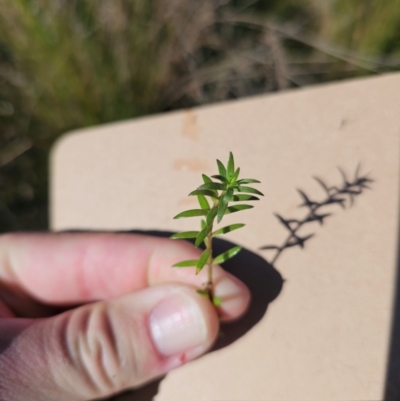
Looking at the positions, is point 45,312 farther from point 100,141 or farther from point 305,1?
point 305,1

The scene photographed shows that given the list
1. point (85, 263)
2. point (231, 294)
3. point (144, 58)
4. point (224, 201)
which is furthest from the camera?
point (144, 58)

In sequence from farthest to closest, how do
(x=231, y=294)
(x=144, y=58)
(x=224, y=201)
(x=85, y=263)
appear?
(x=144, y=58) → (x=85, y=263) → (x=231, y=294) → (x=224, y=201)

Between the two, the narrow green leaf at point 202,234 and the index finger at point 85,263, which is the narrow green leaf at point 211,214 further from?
the index finger at point 85,263

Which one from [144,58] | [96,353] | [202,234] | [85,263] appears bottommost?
[96,353]

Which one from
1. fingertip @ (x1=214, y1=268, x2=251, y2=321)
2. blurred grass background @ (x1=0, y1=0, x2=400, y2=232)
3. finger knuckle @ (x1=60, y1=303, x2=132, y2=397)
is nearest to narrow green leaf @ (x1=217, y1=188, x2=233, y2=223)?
fingertip @ (x1=214, y1=268, x2=251, y2=321)

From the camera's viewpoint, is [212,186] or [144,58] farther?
[144,58]

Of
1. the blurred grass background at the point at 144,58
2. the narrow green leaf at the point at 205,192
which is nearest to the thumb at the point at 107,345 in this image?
the narrow green leaf at the point at 205,192

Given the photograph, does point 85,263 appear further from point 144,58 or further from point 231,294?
point 144,58

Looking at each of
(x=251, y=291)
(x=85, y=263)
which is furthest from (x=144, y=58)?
(x=251, y=291)
